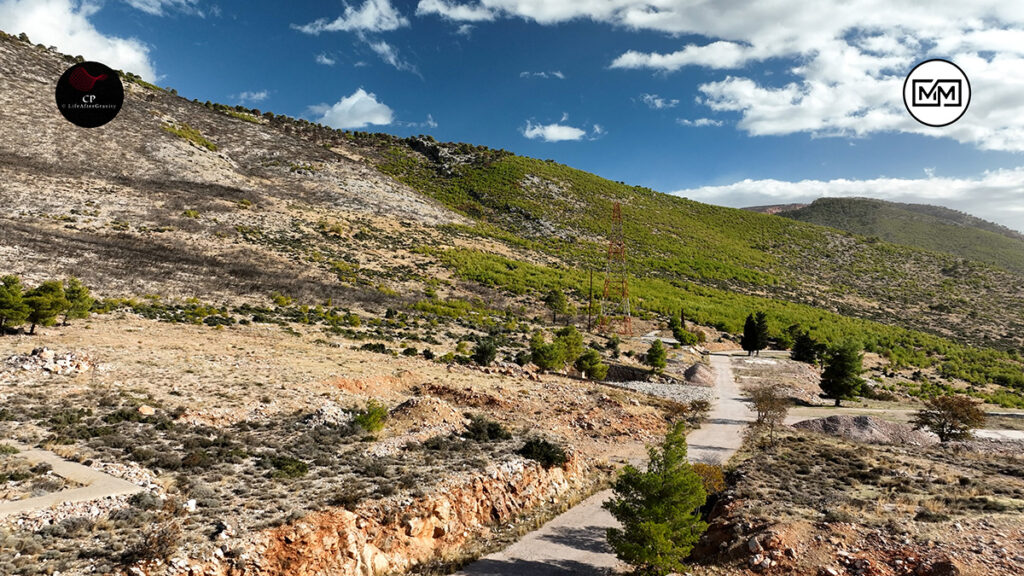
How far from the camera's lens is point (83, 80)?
26.5 metres

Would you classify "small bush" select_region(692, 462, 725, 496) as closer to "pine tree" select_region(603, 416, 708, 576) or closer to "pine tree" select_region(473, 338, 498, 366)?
"pine tree" select_region(603, 416, 708, 576)

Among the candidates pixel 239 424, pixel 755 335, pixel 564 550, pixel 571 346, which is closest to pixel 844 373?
pixel 755 335

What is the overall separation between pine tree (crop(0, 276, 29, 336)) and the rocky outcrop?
2275cm

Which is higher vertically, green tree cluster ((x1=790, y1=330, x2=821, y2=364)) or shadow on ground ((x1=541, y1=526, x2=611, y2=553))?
green tree cluster ((x1=790, y1=330, x2=821, y2=364))

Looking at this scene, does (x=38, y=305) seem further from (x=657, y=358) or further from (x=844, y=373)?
(x=844, y=373)

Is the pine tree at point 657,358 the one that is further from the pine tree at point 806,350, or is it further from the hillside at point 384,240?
the pine tree at point 806,350

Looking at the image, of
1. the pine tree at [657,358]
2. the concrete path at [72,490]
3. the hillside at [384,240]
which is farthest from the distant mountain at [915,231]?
the concrete path at [72,490]

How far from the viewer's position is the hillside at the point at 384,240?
42.7m

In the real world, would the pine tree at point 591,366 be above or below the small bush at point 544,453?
above

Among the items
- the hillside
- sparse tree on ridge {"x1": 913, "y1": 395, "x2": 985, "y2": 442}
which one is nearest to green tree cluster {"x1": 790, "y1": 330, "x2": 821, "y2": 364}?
the hillside

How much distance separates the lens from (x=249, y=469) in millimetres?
14664

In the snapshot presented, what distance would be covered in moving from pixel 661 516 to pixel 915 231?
198833mm

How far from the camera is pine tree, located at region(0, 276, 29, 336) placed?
23.1 m

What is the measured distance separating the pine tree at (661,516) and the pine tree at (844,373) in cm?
2796
